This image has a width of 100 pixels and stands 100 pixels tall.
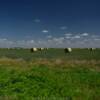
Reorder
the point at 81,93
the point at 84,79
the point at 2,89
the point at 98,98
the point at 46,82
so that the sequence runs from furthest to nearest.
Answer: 1. the point at 84,79
2. the point at 46,82
3. the point at 2,89
4. the point at 81,93
5. the point at 98,98

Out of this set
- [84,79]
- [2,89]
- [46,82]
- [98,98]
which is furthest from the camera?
[84,79]

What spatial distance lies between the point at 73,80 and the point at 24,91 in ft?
15.1

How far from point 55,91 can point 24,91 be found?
1.82 meters

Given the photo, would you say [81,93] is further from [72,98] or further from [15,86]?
[15,86]

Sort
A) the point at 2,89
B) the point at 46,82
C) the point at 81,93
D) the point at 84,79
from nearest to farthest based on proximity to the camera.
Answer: the point at 81,93 < the point at 2,89 < the point at 46,82 < the point at 84,79

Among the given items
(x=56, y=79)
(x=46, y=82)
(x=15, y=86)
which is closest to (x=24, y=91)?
(x=15, y=86)

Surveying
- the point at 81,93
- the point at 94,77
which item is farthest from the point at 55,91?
the point at 94,77

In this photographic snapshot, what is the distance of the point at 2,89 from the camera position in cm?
1491

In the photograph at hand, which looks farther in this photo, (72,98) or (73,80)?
(73,80)

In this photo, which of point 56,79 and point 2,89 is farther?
point 56,79

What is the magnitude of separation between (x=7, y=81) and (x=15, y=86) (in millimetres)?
1740

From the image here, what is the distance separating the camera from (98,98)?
12375 mm

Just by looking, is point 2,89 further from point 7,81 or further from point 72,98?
point 72,98

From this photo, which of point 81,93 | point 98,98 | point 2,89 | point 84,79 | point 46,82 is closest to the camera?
point 98,98
